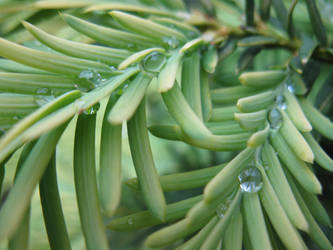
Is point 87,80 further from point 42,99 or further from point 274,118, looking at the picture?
point 274,118

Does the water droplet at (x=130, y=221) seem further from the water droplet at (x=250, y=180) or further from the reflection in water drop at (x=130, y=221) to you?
the water droplet at (x=250, y=180)

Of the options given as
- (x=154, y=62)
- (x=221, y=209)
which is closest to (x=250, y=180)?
(x=221, y=209)

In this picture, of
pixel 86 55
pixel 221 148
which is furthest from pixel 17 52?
pixel 221 148

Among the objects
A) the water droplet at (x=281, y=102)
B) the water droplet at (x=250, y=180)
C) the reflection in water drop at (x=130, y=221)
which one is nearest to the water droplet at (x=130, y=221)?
the reflection in water drop at (x=130, y=221)

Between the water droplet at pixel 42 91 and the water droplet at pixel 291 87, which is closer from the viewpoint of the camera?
the water droplet at pixel 42 91

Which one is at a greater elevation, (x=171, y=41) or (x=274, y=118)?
(x=171, y=41)

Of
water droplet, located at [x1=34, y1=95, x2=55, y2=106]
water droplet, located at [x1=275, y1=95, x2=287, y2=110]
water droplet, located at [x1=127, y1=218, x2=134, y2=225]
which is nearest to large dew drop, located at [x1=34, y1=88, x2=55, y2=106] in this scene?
water droplet, located at [x1=34, y1=95, x2=55, y2=106]
